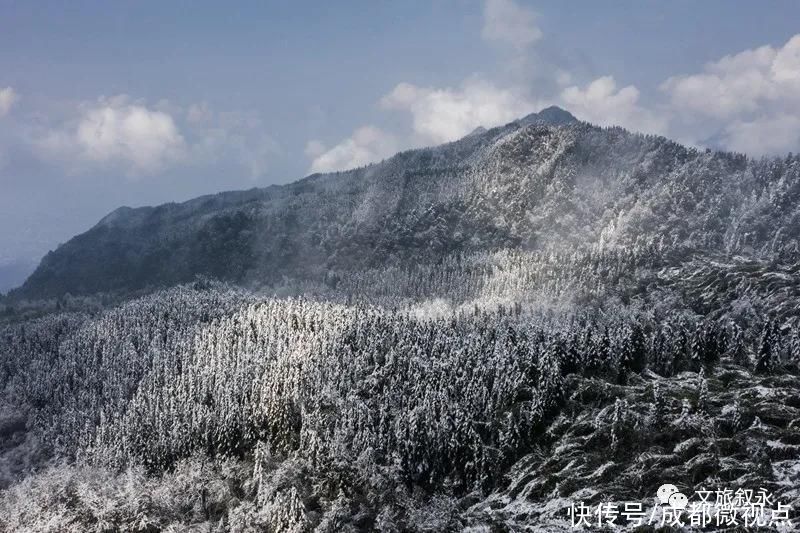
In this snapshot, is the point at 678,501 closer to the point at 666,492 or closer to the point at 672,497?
the point at 672,497

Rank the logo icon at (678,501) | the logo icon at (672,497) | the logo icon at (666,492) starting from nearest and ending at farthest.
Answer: the logo icon at (678,501) < the logo icon at (672,497) < the logo icon at (666,492)

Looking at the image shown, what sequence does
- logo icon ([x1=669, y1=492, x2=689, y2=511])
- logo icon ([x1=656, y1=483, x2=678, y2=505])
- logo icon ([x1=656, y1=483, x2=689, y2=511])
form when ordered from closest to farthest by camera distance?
logo icon ([x1=669, y1=492, x2=689, y2=511]) < logo icon ([x1=656, y1=483, x2=689, y2=511]) < logo icon ([x1=656, y1=483, x2=678, y2=505])

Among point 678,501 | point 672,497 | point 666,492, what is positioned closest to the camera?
point 678,501

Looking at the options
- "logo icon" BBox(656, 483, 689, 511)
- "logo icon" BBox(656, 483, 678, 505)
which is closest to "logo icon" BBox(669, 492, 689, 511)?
"logo icon" BBox(656, 483, 689, 511)

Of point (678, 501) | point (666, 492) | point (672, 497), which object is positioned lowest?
point (678, 501)

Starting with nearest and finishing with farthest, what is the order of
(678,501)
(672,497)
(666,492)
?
1. (678,501)
2. (672,497)
3. (666,492)

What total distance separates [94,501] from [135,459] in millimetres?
33080

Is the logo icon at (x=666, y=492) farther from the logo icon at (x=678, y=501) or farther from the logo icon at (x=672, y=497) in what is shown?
the logo icon at (x=678, y=501)

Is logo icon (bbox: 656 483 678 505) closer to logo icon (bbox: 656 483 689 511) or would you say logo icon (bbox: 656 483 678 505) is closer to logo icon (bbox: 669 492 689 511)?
logo icon (bbox: 656 483 689 511)

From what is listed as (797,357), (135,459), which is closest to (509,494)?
(797,357)

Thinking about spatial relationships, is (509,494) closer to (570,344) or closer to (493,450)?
(493,450)

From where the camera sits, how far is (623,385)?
18225 cm

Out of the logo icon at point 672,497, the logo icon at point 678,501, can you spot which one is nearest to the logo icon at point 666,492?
the logo icon at point 672,497

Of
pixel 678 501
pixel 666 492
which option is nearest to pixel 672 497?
pixel 666 492
